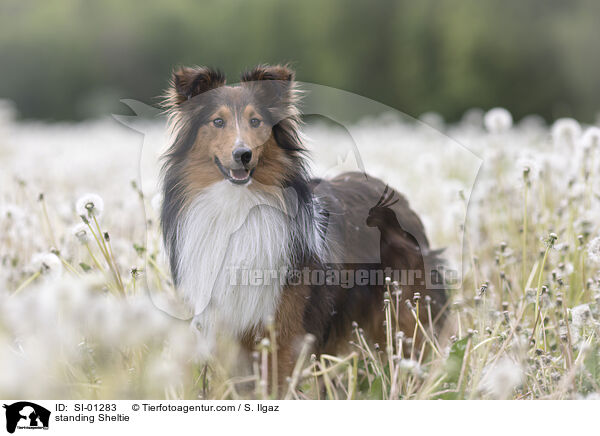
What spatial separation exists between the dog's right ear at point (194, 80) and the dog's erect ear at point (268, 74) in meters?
0.11

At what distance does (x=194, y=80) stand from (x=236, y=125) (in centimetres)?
26

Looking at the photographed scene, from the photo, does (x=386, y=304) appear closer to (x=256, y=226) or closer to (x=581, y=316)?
(x=256, y=226)

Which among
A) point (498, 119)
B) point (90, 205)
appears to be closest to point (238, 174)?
point (90, 205)

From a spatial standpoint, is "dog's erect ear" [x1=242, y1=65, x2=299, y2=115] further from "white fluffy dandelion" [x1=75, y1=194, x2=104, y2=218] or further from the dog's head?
"white fluffy dandelion" [x1=75, y1=194, x2=104, y2=218]

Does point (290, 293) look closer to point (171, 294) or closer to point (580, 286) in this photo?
point (171, 294)

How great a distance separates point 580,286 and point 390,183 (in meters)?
1.10

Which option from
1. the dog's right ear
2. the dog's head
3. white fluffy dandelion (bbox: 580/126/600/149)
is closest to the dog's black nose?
the dog's head

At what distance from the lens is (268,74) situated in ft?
8.04

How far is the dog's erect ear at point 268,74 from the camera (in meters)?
2.45

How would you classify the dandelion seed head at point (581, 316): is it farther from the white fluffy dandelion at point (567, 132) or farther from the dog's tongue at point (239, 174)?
the white fluffy dandelion at point (567, 132)

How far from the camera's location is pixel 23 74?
8633 mm

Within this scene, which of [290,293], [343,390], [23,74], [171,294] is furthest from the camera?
[23,74]
